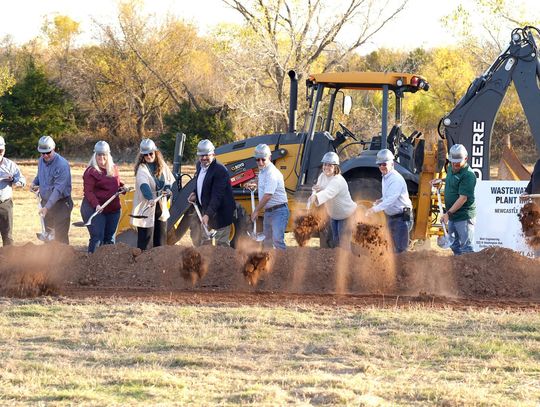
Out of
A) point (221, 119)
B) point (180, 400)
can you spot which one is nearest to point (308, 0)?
point (221, 119)

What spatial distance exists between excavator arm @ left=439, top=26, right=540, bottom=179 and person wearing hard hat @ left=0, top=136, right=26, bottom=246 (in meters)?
6.40

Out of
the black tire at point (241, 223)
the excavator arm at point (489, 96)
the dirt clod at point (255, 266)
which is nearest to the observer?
the dirt clod at point (255, 266)

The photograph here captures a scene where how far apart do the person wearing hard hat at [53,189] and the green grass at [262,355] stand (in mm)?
2331

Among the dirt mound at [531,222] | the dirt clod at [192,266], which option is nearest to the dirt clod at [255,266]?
the dirt clod at [192,266]

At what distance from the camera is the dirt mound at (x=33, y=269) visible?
1228 cm

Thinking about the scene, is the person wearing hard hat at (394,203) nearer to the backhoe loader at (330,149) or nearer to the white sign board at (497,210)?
the backhoe loader at (330,149)

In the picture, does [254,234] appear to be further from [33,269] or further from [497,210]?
[497,210]

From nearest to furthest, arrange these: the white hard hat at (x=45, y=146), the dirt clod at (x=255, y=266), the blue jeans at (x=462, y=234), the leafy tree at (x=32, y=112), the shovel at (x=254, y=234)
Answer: the dirt clod at (x=255, y=266) → the blue jeans at (x=462, y=234) → the white hard hat at (x=45, y=146) → the shovel at (x=254, y=234) → the leafy tree at (x=32, y=112)

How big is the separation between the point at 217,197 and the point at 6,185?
10.7 ft

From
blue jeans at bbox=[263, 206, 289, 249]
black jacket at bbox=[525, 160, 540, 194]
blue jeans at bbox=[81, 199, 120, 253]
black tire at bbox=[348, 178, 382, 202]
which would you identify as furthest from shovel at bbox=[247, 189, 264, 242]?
black jacket at bbox=[525, 160, 540, 194]

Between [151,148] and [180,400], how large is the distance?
6.35 meters

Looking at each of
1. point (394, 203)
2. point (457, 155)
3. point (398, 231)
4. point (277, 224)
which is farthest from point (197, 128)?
point (457, 155)

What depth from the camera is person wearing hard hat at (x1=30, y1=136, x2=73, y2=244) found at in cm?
1366

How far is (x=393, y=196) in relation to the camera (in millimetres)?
13141
